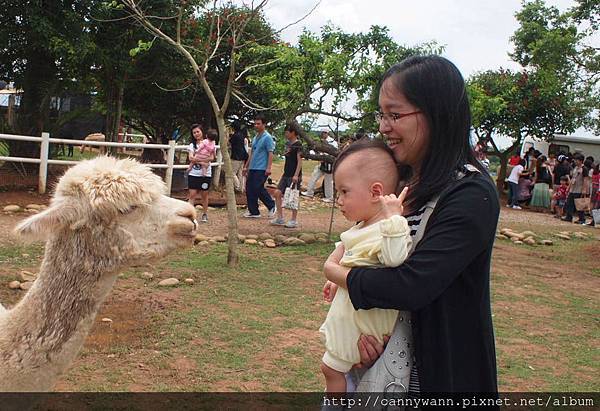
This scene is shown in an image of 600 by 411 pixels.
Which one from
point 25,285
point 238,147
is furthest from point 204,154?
point 25,285

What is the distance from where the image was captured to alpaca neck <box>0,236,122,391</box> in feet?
7.87

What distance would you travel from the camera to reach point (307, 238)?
33.1 ft

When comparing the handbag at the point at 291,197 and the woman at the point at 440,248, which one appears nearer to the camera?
the woman at the point at 440,248

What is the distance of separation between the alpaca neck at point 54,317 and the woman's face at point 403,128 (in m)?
1.35

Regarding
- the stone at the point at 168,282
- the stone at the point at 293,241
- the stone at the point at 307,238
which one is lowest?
the stone at the point at 168,282

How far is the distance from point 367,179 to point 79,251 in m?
1.32

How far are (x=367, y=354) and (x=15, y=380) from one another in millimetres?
1489

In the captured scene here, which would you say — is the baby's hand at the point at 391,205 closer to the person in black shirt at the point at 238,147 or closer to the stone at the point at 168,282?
the stone at the point at 168,282

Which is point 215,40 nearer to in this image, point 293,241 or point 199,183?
point 199,183

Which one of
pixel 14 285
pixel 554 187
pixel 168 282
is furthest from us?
pixel 554 187

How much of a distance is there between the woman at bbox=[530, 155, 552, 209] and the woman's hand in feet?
63.9

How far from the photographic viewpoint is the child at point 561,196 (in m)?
18.4

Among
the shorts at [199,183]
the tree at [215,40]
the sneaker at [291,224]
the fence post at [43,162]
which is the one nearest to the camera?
the tree at [215,40]

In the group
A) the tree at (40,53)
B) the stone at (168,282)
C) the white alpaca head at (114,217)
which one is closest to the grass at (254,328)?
the stone at (168,282)
